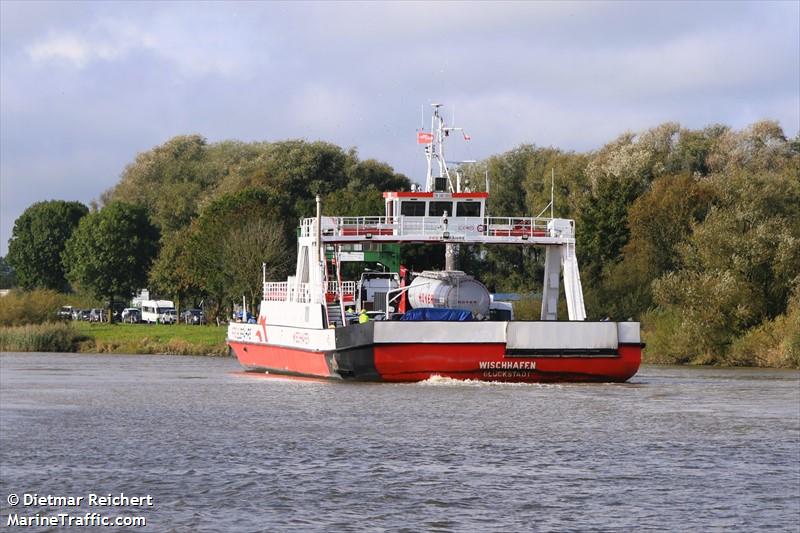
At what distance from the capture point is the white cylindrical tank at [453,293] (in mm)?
43906

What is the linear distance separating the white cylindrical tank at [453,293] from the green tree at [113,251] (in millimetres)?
61025

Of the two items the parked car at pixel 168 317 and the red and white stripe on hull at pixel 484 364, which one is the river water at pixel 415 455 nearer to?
the red and white stripe on hull at pixel 484 364

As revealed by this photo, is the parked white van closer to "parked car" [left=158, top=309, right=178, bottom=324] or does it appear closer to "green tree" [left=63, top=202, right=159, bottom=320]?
"parked car" [left=158, top=309, right=178, bottom=324]

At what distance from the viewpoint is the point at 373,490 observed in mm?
23438

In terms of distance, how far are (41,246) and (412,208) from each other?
3081 inches

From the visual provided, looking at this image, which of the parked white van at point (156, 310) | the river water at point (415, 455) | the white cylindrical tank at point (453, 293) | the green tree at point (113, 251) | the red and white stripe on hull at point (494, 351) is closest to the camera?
the river water at point (415, 455)

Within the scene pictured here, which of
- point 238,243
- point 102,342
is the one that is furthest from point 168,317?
point 102,342

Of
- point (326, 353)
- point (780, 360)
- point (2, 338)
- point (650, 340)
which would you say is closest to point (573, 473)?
point (326, 353)

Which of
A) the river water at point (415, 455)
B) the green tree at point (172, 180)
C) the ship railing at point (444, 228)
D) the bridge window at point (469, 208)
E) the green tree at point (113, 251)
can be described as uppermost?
the green tree at point (172, 180)

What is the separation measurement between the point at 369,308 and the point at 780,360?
18.0 meters

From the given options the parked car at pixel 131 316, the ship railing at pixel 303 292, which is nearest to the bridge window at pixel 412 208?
the ship railing at pixel 303 292

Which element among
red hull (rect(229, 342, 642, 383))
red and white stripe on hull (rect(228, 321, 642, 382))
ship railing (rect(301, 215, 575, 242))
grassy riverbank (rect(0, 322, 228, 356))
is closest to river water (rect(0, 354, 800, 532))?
red hull (rect(229, 342, 642, 383))

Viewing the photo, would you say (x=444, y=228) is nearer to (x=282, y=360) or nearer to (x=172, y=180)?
(x=282, y=360)

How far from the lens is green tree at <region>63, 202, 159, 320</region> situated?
334 feet
